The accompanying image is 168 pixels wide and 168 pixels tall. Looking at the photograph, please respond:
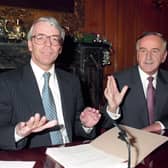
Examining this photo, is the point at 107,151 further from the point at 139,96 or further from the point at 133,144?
the point at 139,96

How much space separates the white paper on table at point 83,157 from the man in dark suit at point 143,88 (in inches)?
28.2

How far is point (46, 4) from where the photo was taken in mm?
4613

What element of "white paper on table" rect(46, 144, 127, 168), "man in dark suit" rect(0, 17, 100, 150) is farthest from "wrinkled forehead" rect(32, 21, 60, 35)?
"white paper on table" rect(46, 144, 127, 168)

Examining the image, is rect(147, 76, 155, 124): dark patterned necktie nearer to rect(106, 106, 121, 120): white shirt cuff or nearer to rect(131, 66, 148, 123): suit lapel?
rect(131, 66, 148, 123): suit lapel

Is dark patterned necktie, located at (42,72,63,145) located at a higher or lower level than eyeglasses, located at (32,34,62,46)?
lower

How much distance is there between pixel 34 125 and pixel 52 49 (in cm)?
71

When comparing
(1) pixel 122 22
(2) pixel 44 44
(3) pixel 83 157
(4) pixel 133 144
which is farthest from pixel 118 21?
(3) pixel 83 157

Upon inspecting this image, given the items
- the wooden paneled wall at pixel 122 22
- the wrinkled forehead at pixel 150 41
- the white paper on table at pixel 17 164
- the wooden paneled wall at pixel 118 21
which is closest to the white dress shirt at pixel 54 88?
the white paper on table at pixel 17 164

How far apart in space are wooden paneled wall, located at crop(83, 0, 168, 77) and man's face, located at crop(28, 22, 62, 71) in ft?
9.66

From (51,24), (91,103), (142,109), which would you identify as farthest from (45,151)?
(91,103)

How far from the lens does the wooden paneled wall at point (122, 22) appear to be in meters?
5.07

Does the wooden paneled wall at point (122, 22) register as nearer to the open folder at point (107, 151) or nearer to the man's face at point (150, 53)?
the man's face at point (150, 53)

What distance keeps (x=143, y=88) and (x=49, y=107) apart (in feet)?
2.80

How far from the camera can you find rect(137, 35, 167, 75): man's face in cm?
256
